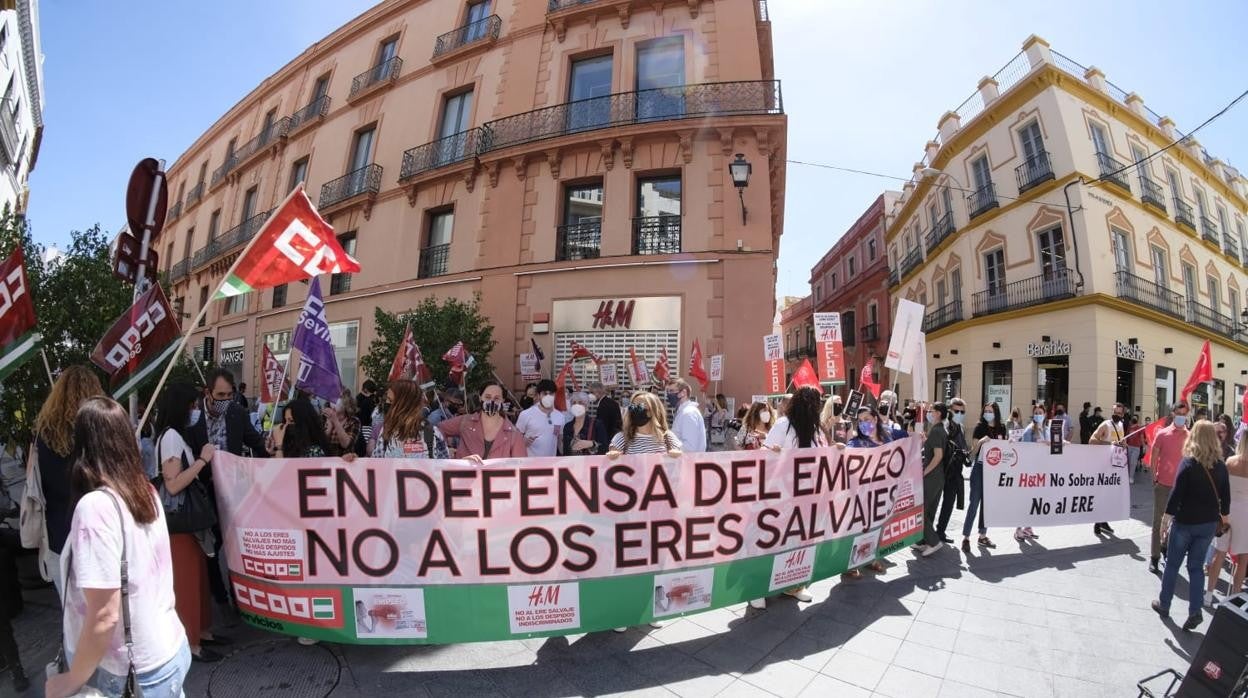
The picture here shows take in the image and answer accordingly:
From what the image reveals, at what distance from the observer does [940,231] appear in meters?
22.9

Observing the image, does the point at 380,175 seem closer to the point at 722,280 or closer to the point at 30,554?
the point at 722,280

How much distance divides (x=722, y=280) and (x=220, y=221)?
2640 cm

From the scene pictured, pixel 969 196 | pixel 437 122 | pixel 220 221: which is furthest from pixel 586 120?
pixel 220 221

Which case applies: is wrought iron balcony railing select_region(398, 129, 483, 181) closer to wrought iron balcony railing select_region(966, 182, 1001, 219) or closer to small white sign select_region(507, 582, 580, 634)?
small white sign select_region(507, 582, 580, 634)

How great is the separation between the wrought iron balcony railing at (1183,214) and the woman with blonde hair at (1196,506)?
74.8 feet

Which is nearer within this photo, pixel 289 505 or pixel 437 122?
pixel 289 505

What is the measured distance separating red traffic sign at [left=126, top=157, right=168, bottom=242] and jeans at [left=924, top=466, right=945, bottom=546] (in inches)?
322

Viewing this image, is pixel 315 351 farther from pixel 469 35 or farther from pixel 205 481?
pixel 469 35

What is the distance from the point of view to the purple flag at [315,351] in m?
5.96

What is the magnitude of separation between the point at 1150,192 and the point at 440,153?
25.4m

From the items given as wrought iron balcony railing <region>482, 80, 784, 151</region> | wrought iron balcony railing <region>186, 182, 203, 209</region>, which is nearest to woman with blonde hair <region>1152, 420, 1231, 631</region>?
wrought iron balcony railing <region>482, 80, 784, 151</region>

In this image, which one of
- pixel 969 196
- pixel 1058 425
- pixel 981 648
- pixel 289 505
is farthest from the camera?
pixel 969 196

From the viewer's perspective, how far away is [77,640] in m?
1.58

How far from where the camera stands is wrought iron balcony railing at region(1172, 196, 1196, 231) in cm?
1947
